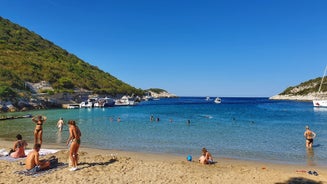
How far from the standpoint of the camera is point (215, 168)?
12969 mm

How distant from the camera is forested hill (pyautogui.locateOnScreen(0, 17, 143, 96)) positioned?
76.6 metres

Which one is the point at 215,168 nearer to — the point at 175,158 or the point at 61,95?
the point at 175,158

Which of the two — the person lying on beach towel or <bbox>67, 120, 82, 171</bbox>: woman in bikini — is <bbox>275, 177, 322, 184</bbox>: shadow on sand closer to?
<bbox>67, 120, 82, 171</bbox>: woman in bikini

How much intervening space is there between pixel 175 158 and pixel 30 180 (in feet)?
25.8

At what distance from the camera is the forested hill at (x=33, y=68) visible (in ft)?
251

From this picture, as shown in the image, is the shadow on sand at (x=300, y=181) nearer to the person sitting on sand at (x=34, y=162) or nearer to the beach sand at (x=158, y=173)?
the beach sand at (x=158, y=173)

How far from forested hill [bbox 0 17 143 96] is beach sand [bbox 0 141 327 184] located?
55.6 metres

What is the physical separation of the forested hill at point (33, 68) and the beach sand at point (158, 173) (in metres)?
55.6

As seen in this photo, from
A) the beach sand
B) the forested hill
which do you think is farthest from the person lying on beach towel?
the forested hill

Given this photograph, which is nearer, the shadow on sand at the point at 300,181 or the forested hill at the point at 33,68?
the shadow on sand at the point at 300,181

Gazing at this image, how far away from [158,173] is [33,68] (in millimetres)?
83493

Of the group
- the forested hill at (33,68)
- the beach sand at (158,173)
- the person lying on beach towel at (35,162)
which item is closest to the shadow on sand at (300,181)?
the beach sand at (158,173)

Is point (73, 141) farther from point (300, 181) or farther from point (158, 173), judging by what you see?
point (300, 181)

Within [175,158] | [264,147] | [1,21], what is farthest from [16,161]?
[1,21]
